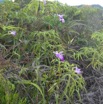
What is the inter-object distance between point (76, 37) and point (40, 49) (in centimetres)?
47

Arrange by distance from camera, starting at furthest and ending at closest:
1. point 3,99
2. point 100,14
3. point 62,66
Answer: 1. point 100,14
2. point 62,66
3. point 3,99

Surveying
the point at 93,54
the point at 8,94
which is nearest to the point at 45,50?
the point at 93,54

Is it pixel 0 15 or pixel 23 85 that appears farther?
pixel 0 15

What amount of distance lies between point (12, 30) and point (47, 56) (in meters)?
0.38

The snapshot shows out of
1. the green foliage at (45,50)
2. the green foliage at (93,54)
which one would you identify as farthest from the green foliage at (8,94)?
the green foliage at (93,54)

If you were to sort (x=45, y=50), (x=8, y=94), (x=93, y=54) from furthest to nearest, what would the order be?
(x=93, y=54)
(x=45, y=50)
(x=8, y=94)

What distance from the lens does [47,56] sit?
6.82 ft

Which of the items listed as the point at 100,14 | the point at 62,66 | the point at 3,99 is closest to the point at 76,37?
the point at 62,66

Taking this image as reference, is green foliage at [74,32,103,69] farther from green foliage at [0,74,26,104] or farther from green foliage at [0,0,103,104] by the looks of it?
green foliage at [0,74,26,104]

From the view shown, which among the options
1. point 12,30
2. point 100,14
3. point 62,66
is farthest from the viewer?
point 100,14

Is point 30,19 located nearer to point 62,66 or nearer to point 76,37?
point 76,37

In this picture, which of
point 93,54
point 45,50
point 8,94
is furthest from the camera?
point 93,54

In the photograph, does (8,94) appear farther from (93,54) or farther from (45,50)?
(93,54)

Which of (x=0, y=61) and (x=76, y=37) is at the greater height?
(x=0, y=61)
